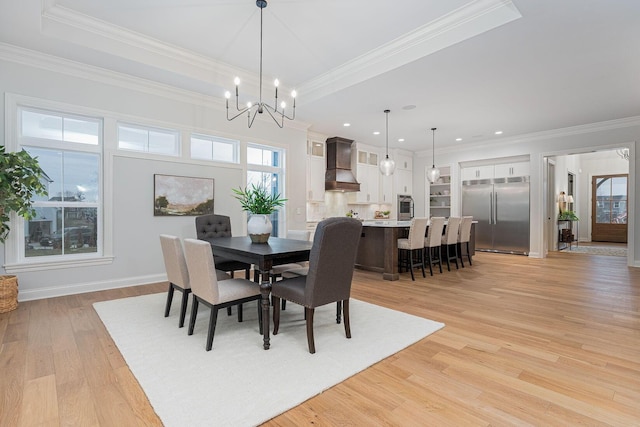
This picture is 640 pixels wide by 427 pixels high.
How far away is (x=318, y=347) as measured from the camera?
7.84 ft

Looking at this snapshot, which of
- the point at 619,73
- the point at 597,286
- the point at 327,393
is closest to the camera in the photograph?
the point at 327,393

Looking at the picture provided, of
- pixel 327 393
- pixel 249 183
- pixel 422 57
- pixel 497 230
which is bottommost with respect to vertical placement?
pixel 327 393

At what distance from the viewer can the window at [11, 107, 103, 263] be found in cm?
368

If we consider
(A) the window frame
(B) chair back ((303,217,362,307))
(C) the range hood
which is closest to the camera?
(B) chair back ((303,217,362,307))

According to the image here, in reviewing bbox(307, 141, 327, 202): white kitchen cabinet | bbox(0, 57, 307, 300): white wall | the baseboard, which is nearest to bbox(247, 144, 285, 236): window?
bbox(0, 57, 307, 300): white wall

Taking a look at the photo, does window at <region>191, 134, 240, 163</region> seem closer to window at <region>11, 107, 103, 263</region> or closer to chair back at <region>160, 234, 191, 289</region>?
window at <region>11, 107, 103, 263</region>

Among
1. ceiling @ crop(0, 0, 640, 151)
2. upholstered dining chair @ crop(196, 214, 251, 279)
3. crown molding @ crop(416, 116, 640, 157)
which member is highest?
ceiling @ crop(0, 0, 640, 151)

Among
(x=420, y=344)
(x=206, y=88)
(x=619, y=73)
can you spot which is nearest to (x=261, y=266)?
(x=420, y=344)

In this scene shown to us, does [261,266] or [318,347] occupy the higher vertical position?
[261,266]

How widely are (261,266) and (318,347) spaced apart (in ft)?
2.45

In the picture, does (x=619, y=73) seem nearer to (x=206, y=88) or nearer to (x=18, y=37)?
(x=206, y=88)

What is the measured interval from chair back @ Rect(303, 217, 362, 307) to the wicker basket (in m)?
3.17

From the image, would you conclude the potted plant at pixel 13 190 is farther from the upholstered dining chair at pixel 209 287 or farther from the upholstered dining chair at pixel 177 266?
the upholstered dining chair at pixel 209 287

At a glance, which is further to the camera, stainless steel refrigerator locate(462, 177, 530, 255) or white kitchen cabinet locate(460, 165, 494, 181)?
white kitchen cabinet locate(460, 165, 494, 181)
